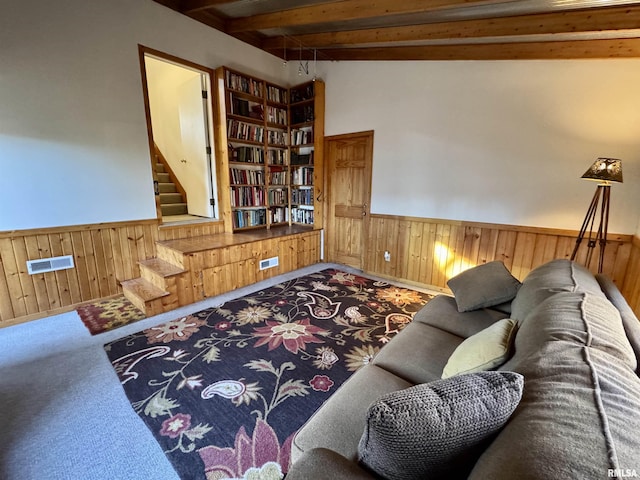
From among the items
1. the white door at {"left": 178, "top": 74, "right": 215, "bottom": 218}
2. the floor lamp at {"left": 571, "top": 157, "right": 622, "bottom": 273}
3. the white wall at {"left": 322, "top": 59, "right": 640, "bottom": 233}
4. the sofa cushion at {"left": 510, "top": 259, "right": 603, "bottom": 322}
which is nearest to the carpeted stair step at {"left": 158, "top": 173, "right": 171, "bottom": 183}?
the white door at {"left": 178, "top": 74, "right": 215, "bottom": 218}

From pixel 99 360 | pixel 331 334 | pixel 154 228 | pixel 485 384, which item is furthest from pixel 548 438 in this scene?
pixel 154 228

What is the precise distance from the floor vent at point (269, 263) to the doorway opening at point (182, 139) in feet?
3.37

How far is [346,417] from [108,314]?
281cm

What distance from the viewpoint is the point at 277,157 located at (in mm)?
4629

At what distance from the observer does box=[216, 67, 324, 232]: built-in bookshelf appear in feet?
12.8

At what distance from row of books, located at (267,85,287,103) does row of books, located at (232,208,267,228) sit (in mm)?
1742

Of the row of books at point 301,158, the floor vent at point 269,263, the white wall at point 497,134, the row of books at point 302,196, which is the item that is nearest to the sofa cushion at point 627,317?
the white wall at point 497,134

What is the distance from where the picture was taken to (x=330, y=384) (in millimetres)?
1875

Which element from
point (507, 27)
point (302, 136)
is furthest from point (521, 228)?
point (302, 136)

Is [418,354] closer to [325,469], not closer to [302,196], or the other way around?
[325,469]

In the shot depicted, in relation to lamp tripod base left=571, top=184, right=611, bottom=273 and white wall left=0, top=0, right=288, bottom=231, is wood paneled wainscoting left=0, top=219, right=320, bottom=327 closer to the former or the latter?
white wall left=0, top=0, right=288, bottom=231

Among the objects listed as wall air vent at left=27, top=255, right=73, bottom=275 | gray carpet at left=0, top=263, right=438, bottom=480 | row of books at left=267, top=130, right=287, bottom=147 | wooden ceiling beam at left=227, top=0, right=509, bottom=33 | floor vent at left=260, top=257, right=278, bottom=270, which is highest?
wooden ceiling beam at left=227, top=0, right=509, bottom=33

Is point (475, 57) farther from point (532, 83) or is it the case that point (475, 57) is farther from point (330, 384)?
point (330, 384)

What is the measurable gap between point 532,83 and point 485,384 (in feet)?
10.6
